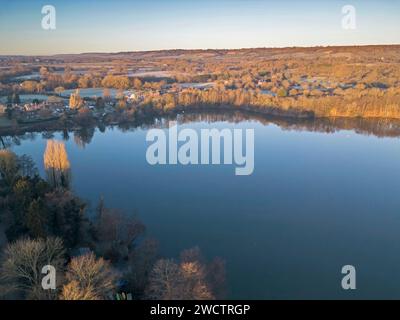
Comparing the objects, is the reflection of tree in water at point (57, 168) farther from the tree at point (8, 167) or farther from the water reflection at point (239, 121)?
the water reflection at point (239, 121)

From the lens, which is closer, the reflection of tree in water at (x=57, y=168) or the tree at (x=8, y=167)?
the tree at (x=8, y=167)

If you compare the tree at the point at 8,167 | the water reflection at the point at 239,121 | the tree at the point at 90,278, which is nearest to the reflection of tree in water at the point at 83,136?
the water reflection at the point at 239,121

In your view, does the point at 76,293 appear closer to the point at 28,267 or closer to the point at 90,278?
the point at 90,278

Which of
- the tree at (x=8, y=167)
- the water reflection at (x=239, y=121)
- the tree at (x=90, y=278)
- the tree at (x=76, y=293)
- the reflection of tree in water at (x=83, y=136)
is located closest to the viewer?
the tree at (x=76, y=293)

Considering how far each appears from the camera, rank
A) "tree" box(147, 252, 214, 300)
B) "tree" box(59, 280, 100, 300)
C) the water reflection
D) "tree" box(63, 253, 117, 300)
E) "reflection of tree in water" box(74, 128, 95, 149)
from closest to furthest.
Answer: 1. "tree" box(59, 280, 100, 300)
2. "tree" box(63, 253, 117, 300)
3. "tree" box(147, 252, 214, 300)
4. "reflection of tree in water" box(74, 128, 95, 149)
5. the water reflection

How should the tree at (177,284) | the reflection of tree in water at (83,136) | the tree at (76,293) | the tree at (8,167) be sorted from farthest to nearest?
the reflection of tree in water at (83,136) < the tree at (8,167) < the tree at (177,284) < the tree at (76,293)

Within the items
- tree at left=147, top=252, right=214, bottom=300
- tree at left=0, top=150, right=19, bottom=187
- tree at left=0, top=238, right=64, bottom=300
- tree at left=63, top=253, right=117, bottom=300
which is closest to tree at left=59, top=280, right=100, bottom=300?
tree at left=63, top=253, right=117, bottom=300

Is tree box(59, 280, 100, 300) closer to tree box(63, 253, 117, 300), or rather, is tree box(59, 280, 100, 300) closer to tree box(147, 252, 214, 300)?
tree box(63, 253, 117, 300)
